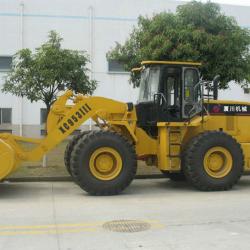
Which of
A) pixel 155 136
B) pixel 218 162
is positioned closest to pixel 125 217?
pixel 155 136

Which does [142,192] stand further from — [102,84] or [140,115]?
[102,84]

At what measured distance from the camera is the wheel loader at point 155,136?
1109 cm

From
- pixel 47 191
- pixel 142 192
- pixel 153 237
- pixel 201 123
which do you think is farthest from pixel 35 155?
pixel 153 237

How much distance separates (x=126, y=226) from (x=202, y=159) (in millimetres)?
3958

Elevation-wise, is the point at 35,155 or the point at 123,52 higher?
the point at 123,52

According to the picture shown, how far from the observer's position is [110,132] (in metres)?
11.2

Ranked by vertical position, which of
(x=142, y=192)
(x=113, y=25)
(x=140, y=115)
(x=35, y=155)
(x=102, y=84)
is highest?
(x=113, y=25)

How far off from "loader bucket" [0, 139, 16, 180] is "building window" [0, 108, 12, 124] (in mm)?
19767

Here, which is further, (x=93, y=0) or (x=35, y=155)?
(x=93, y=0)

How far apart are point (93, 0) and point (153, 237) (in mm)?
24820

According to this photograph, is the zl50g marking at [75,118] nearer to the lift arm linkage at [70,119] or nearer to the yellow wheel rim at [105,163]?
the lift arm linkage at [70,119]

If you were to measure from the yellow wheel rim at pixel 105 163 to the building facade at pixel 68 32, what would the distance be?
19.3m

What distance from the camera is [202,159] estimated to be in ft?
37.7

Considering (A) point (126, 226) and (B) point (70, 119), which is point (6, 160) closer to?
(B) point (70, 119)
